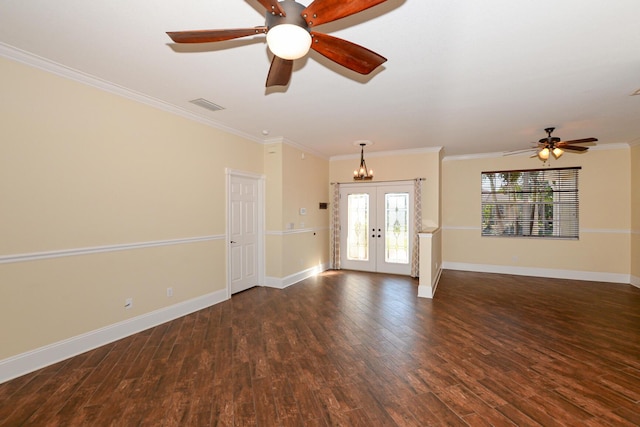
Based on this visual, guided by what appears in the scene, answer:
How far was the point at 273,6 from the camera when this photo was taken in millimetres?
1571

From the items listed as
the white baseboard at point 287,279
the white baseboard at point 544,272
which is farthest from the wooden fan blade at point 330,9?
the white baseboard at point 544,272

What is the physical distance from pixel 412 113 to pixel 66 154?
4.10m

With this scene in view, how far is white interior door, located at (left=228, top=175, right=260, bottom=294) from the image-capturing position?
5086 millimetres

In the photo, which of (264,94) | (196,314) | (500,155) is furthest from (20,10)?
(500,155)

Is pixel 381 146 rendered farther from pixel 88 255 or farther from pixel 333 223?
pixel 88 255

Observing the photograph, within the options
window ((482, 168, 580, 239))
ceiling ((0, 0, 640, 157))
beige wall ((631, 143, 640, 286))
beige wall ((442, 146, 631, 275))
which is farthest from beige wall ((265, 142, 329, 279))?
beige wall ((631, 143, 640, 286))

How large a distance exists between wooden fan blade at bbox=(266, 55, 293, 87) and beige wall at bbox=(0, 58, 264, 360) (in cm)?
218

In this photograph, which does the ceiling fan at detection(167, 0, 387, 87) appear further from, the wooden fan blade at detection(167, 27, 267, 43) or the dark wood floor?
the dark wood floor

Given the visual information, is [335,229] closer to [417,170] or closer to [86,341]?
[417,170]

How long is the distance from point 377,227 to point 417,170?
158cm

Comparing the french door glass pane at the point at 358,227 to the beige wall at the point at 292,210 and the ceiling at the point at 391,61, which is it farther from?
the ceiling at the point at 391,61

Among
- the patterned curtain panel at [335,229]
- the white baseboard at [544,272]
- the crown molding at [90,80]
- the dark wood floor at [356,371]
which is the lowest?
the dark wood floor at [356,371]

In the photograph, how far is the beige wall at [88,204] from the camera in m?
2.64

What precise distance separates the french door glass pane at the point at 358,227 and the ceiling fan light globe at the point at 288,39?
18.3 ft
